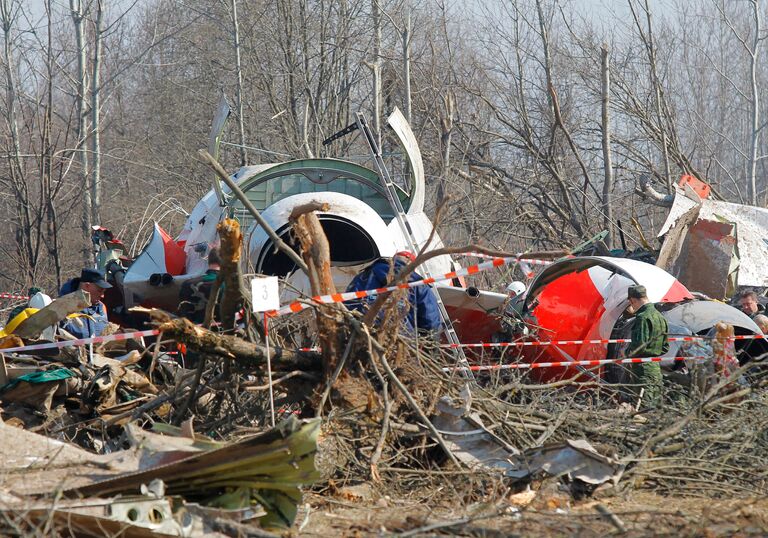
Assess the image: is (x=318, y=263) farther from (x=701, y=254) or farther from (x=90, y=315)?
(x=701, y=254)

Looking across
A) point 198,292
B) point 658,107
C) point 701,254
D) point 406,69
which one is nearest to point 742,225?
point 701,254

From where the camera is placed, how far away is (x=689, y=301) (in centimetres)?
1016

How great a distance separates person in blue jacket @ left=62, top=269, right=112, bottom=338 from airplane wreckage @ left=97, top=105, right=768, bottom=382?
148cm

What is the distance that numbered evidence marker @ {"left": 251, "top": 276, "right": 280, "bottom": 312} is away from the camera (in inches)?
233

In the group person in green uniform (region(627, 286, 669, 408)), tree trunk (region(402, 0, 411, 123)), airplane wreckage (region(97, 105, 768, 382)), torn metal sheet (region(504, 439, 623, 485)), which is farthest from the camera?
tree trunk (region(402, 0, 411, 123))

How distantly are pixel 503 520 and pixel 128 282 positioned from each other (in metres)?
7.70

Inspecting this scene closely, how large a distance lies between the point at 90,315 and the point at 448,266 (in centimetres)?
402

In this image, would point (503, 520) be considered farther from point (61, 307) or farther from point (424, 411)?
point (61, 307)

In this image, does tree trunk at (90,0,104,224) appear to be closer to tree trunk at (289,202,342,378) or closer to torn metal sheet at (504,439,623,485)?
tree trunk at (289,202,342,378)

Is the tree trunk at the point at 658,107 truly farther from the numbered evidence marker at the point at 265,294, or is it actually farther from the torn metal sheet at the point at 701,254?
the numbered evidence marker at the point at 265,294

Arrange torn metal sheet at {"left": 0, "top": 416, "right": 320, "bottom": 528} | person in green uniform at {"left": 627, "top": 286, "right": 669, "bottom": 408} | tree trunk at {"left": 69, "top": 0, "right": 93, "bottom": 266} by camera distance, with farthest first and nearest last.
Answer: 1. tree trunk at {"left": 69, "top": 0, "right": 93, "bottom": 266}
2. person in green uniform at {"left": 627, "top": 286, "right": 669, "bottom": 408}
3. torn metal sheet at {"left": 0, "top": 416, "right": 320, "bottom": 528}

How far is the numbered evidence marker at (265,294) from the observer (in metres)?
5.93

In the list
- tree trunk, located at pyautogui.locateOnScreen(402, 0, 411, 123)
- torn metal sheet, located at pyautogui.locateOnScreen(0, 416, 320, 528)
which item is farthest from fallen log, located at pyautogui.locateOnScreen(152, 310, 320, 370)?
tree trunk, located at pyautogui.locateOnScreen(402, 0, 411, 123)

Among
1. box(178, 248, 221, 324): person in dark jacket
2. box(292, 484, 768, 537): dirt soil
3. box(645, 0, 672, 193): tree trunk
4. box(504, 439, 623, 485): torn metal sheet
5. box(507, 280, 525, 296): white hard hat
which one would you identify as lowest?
box(292, 484, 768, 537): dirt soil
